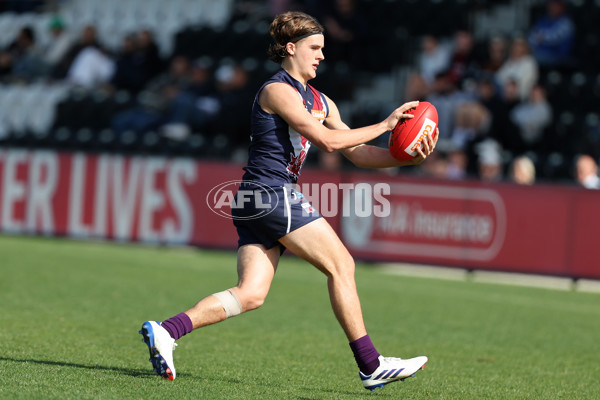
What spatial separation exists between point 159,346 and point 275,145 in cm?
140

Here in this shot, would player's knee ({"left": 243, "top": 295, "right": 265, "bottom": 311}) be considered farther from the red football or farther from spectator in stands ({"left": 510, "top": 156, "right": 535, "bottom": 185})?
spectator in stands ({"left": 510, "top": 156, "right": 535, "bottom": 185})

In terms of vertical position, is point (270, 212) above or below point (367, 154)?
below

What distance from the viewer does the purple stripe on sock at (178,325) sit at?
19.7ft

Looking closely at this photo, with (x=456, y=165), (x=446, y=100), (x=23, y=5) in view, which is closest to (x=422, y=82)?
(x=446, y=100)

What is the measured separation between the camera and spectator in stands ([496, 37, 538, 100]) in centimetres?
1609

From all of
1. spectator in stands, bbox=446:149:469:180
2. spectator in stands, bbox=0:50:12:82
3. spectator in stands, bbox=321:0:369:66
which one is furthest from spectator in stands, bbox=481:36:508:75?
spectator in stands, bbox=0:50:12:82

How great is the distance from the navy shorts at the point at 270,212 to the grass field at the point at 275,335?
0.93m

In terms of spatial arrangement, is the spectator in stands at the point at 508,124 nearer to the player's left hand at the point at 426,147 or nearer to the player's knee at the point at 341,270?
the player's left hand at the point at 426,147

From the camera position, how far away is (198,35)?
1991cm

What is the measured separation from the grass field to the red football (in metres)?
1.51

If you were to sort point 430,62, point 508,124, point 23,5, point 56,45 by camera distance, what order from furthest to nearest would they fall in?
point 23,5 → point 56,45 → point 430,62 → point 508,124

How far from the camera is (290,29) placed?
20.6 ft

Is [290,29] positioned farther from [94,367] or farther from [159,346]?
[94,367]

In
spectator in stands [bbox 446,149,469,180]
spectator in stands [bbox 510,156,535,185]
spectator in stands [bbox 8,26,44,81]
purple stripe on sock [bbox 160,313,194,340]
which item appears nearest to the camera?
purple stripe on sock [bbox 160,313,194,340]
